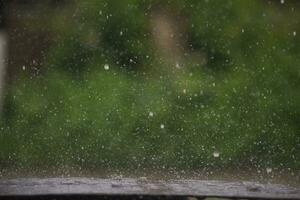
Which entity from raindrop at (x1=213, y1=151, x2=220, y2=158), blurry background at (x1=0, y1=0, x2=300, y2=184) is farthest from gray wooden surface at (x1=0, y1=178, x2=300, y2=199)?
raindrop at (x1=213, y1=151, x2=220, y2=158)

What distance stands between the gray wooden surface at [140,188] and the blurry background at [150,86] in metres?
1.44

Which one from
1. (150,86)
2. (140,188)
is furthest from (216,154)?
(140,188)

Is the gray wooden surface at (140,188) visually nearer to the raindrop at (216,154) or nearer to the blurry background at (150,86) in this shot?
the blurry background at (150,86)

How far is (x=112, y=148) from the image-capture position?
4.90m

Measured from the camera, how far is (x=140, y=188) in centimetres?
303

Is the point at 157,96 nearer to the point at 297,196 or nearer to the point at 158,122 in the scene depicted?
the point at 158,122

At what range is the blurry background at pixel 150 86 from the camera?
4793 mm

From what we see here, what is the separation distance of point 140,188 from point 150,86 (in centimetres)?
254

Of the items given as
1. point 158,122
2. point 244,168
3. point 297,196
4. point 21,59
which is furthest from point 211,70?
point 297,196

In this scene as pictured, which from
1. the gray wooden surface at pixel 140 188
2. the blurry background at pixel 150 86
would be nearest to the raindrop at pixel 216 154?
the blurry background at pixel 150 86

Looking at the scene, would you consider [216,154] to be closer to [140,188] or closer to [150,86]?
[150,86]

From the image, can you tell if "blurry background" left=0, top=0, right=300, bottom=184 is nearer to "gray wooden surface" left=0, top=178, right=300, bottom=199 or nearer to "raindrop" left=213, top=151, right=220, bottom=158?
"raindrop" left=213, top=151, right=220, bottom=158

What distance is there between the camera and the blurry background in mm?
4793

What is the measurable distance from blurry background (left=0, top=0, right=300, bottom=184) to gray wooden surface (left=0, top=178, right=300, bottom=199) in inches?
56.6
